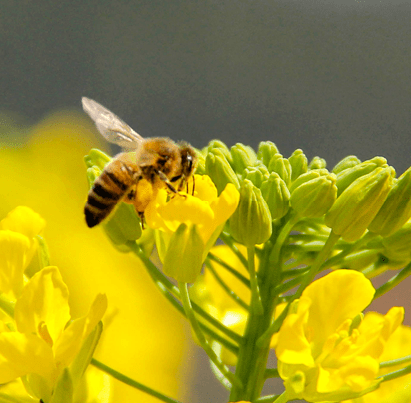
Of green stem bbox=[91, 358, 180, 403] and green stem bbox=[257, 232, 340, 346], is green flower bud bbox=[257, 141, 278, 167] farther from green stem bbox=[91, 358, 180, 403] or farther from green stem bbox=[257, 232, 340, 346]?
green stem bbox=[91, 358, 180, 403]

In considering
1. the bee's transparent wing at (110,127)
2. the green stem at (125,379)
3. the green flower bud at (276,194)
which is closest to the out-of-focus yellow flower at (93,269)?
the bee's transparent wing at (110,127)

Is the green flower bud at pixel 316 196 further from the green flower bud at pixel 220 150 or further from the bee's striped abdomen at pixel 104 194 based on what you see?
the bee's striped abdomen at pixel 104 194

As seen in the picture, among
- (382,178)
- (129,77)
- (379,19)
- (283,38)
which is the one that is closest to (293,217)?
(382,178)

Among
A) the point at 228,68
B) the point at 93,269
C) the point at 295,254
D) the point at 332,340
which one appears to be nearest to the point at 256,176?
the point at 295,254

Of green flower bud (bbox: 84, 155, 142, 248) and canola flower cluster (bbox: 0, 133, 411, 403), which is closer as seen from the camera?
canola flower cluster (bbox: 0, 133, 411, 403)

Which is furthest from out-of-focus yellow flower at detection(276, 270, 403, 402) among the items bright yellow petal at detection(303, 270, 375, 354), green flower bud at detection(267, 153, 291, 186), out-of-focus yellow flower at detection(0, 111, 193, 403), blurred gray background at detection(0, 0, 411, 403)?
blurred gray background at detection(0, 0, 411, 403)
